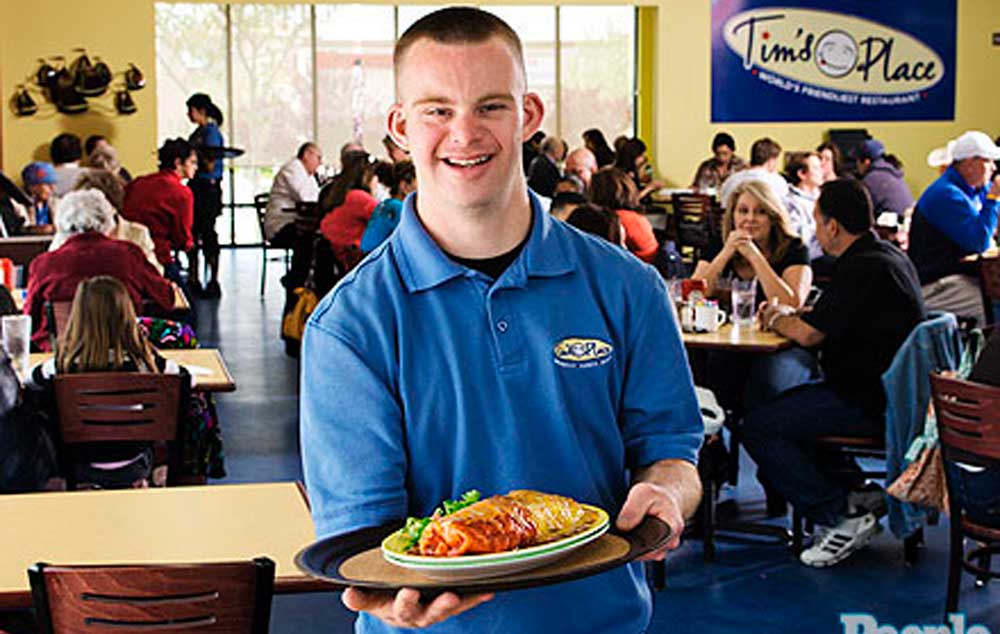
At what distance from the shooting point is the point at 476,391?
1825 millimetres

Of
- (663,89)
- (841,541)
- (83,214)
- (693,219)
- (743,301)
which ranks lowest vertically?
(841,541)

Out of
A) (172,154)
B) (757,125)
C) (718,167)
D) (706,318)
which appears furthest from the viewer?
(757,125)

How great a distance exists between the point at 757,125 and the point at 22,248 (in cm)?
1093

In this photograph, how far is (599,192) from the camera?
26.8 feet

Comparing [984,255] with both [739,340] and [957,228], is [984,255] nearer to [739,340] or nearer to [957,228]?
[957,228]

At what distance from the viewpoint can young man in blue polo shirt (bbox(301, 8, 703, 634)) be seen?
71.1 inches

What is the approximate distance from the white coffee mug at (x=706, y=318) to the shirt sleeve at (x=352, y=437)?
4405 mm

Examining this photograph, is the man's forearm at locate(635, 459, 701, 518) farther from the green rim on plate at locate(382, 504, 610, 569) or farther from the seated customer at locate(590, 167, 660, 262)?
the seated customer at locate(590, 167, 660, 262)

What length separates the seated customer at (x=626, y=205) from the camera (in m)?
7.91

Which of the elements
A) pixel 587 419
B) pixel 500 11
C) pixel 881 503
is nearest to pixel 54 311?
pixel 881 503

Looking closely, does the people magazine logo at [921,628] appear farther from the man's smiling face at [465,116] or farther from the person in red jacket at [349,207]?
the person in red jacket at [349,207]

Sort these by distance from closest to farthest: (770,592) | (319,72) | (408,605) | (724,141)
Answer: (408,605) < (770,592) < (724,141) < (319,72)

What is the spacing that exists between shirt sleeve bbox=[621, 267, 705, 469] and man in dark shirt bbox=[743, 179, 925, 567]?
12.2 ft

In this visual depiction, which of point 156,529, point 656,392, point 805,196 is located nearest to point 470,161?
point 656,392
